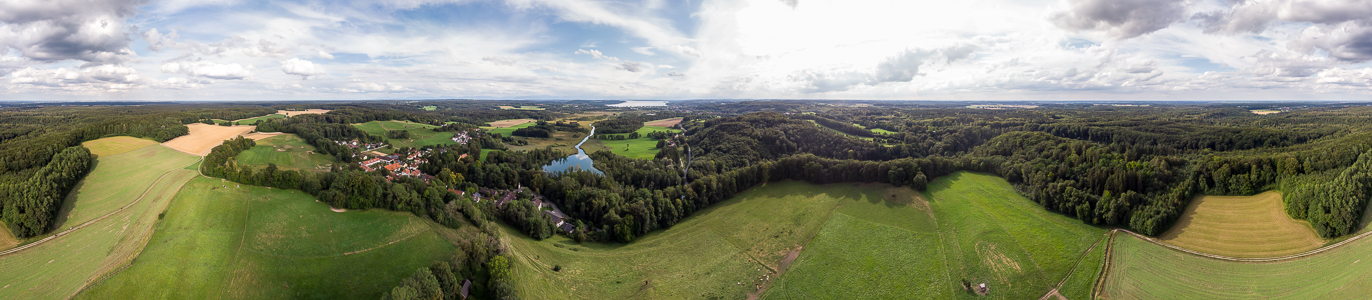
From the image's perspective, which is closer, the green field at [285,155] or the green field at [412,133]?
the green field at [285,155]

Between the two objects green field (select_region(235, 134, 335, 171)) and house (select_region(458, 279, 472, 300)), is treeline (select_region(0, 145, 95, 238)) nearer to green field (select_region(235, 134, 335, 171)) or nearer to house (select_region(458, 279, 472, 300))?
green field (select_region(235, 134, 335, 171))

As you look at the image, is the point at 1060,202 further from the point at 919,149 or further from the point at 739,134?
the point at 739,134

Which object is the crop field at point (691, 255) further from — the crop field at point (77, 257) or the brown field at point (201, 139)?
the brown field at point (201, 139)

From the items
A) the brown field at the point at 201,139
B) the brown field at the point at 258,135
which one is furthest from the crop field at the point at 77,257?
the brown field at the point at 258,135

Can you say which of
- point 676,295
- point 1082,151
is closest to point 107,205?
point 676,295

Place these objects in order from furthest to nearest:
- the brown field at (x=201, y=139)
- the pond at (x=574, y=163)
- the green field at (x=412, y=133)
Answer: the green field at (x=412, y=133)
the pond at (x=574, y=163)
the brown field at (x=201, y=139)

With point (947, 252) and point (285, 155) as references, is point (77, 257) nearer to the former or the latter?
point (285, 155)
